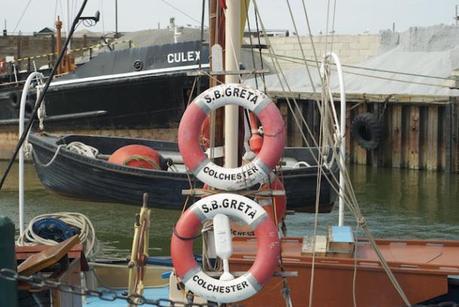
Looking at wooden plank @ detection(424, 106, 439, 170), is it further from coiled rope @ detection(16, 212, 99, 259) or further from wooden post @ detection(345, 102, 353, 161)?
coiled rope @ detection(16, 212, 99, 259)

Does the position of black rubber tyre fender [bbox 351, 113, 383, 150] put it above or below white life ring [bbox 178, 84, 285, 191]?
below

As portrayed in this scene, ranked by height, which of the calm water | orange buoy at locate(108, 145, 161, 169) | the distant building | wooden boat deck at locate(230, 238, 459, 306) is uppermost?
the distant building

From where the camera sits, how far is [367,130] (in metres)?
19.1

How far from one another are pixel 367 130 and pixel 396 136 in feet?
2.25

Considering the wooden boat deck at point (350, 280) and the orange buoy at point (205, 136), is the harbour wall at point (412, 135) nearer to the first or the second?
the orange buoy at point (205, 136)

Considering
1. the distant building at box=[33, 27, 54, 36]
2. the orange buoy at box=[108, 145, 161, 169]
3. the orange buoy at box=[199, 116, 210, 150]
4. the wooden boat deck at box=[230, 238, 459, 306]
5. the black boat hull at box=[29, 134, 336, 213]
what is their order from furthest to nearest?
1. the distant building at box=[33, 27, 54, 36]
2. the orange buoy at box=[108, 145, 161, 169]
3. the black boat hull at box=[29, 134, 336, 213]
4. the orange buoy at box=[199, 116, 210, 150]
5. the wooden boat deck at box=[230, 238, 459, 306]

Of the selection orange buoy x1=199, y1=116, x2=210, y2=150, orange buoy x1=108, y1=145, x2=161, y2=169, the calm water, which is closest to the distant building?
the calm water

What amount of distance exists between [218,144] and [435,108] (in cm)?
1371

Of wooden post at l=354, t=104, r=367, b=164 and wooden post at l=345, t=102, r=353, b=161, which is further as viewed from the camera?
wooden post at l=345, t=102, r=353, b=161

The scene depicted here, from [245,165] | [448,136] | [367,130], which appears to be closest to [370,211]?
[448,136]

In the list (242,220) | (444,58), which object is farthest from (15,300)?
(444,58)

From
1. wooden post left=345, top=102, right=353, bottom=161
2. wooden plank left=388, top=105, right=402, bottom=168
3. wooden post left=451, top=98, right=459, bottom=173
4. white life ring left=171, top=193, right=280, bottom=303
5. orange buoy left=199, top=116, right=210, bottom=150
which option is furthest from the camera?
wooden post left=345, top=102, right=353, bottom=161

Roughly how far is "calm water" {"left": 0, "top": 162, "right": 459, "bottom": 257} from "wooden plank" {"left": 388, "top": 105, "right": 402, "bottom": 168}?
2.29 ft

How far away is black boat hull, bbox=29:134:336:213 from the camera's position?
11502 millimetres
